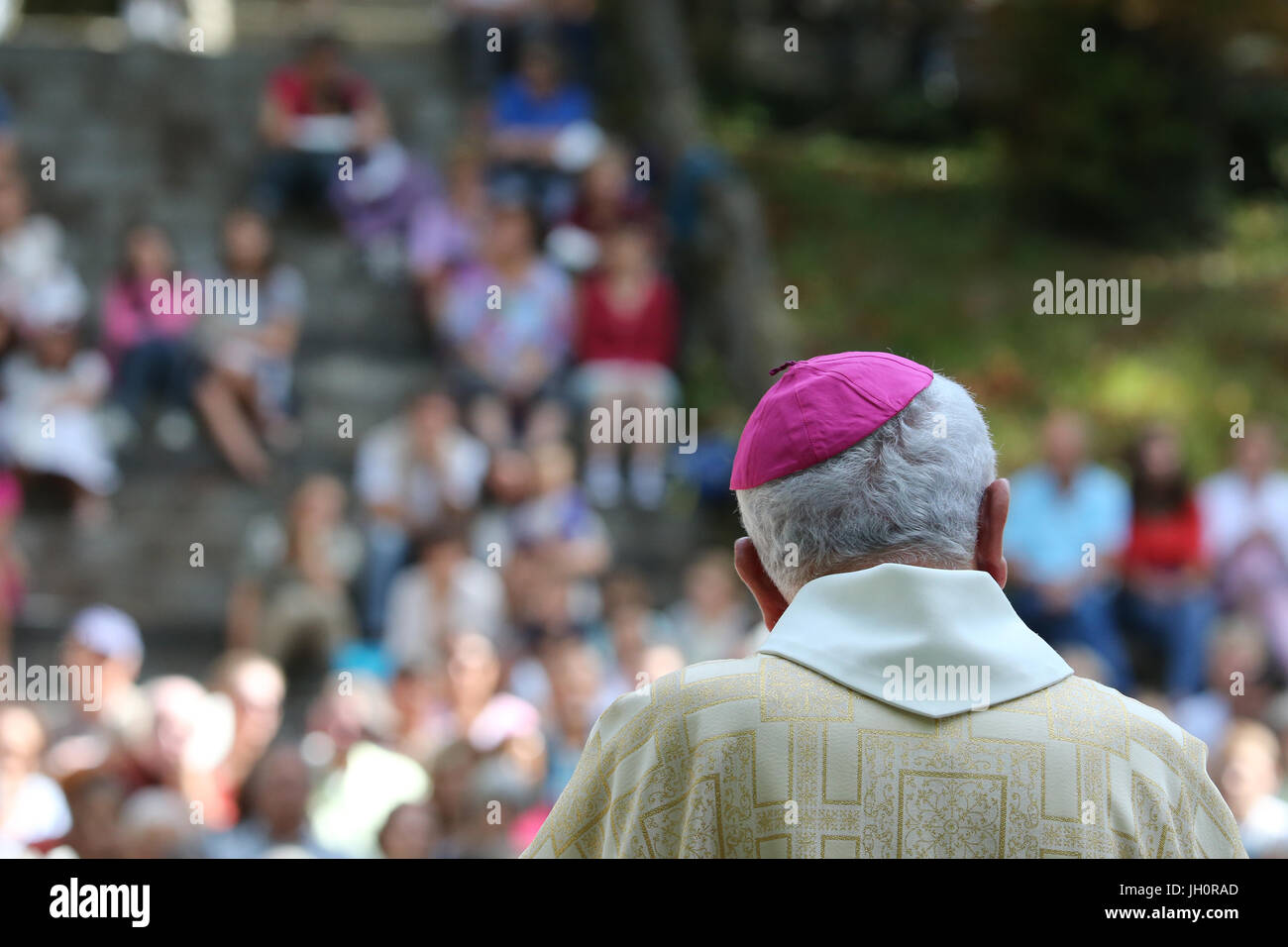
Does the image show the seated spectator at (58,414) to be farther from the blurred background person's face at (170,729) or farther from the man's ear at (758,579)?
the man's ear at (758,579)

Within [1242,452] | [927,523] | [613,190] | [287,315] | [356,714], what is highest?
[613,190]

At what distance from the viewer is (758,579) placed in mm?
1581

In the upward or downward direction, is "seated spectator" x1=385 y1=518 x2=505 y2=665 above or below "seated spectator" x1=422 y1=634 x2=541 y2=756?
above

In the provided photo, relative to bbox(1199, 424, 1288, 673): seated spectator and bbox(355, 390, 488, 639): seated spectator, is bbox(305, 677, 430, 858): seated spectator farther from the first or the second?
bbox(1199, 424, 1288, 673): seated spectator

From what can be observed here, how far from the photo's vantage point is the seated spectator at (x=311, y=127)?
830 centimetres

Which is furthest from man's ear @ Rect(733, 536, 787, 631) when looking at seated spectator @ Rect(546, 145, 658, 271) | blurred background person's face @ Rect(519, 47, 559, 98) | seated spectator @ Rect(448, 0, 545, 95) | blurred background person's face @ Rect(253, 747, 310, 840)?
seated spectator @ Rect(448, 0, 545, 95)

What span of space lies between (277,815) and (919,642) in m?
3.63

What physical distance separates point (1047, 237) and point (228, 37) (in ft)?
19.9

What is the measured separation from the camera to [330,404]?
757 cm

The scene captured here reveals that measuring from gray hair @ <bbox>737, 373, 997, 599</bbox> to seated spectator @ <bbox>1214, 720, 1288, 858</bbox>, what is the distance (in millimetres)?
3343

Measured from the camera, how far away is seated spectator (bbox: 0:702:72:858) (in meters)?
4.38

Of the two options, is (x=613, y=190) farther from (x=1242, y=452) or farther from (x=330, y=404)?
(x=1242, y=452)

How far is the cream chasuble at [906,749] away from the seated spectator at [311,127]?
7256 mm
